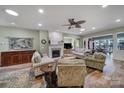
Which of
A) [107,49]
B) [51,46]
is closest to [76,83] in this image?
[107,49]

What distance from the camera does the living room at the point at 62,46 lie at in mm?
2594

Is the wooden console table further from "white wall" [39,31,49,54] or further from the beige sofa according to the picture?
the beige sofa

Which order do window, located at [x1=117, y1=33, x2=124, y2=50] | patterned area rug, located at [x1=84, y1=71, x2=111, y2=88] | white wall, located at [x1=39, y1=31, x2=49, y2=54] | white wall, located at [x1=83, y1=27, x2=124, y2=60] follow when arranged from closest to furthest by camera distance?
1. patterned area rug, located at [x1=84, y1=71, x2=111, y2=88]
2. window, located at [x1=117, y1=33, x2=124, y2=50]
3. white wall, located at [x1=83, y1=27, x2=124, y2=60]
4. white wall, located at [x1=39, y1=31, x2=49, y2=54]

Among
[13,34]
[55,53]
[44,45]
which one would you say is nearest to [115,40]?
[55,53]

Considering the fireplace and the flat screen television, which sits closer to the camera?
the flat screen television

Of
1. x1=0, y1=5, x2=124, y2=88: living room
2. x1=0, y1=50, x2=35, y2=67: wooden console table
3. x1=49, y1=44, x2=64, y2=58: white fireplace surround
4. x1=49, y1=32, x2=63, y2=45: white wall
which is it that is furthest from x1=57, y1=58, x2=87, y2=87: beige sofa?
x1=49, y1=44, x2=64, y2=58: white fireplace surround

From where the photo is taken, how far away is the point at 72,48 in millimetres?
6617

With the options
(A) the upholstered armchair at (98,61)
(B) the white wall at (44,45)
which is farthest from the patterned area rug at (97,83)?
(B) the white wall at (44,45)

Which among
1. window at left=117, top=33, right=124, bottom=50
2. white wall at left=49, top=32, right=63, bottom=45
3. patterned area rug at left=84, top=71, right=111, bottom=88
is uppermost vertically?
white wall at left=49, top=32, right=63, bottom=45

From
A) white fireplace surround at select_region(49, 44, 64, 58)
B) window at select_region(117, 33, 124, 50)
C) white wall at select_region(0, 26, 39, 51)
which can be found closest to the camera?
window at select_region(117, 33, 124, 50)

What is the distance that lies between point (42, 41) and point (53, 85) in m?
4.63

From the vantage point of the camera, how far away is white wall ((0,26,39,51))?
16.5 ft

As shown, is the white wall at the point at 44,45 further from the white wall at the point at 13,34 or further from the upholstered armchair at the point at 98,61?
the upholstered armchair at the point at 98,61

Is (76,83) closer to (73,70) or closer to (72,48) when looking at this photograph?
(73,70)
